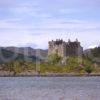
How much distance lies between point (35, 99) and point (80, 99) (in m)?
4.29

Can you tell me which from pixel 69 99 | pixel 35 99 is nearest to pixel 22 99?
pixel 35 99

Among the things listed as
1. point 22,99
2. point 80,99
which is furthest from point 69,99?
point 22,99

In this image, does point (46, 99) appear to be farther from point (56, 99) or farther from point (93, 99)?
point (93, 99)

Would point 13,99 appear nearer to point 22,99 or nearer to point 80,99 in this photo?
point 22,99

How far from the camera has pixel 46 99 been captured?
53438 millimetres

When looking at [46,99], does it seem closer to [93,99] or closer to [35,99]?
[35,99]

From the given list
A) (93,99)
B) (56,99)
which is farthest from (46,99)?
(93,99)

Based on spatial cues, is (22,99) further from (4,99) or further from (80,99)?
(80,99)

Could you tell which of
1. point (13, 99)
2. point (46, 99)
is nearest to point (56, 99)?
point (46, 99)

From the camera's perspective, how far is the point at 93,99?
5300 cm

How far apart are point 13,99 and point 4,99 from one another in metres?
0.85

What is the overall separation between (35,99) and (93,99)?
555 cm

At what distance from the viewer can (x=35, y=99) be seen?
174 feet

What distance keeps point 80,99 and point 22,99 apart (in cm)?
556
